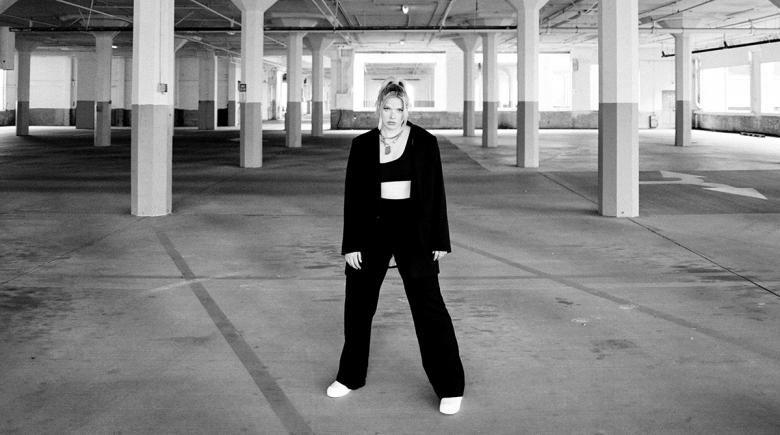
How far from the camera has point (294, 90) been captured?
2669cm

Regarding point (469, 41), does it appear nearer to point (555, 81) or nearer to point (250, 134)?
point (555, 81)

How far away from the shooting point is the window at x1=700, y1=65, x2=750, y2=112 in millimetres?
38688

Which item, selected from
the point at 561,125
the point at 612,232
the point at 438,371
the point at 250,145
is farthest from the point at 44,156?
the point at 561,125

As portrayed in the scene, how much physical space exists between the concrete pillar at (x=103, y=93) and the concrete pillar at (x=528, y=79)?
1607 centimetres

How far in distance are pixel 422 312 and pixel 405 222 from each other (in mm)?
476

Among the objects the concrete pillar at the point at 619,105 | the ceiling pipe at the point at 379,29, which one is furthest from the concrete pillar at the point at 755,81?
the concrete pillar at the point at 619,105

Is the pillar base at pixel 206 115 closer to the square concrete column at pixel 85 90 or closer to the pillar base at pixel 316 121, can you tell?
the square concrete column at pixel 85 90

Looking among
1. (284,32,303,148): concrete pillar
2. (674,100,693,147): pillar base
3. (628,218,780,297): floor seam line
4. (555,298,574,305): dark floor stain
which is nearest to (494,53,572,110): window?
(674,100,693,147): pillar base

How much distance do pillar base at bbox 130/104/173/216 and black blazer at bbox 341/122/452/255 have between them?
26.7ft

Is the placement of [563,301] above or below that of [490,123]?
below

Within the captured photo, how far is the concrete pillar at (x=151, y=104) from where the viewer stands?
11219mm

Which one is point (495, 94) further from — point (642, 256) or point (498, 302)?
point (498, 302)

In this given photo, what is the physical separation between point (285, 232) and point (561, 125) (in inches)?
1494

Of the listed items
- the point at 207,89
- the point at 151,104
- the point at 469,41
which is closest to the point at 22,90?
the point at 207,89
